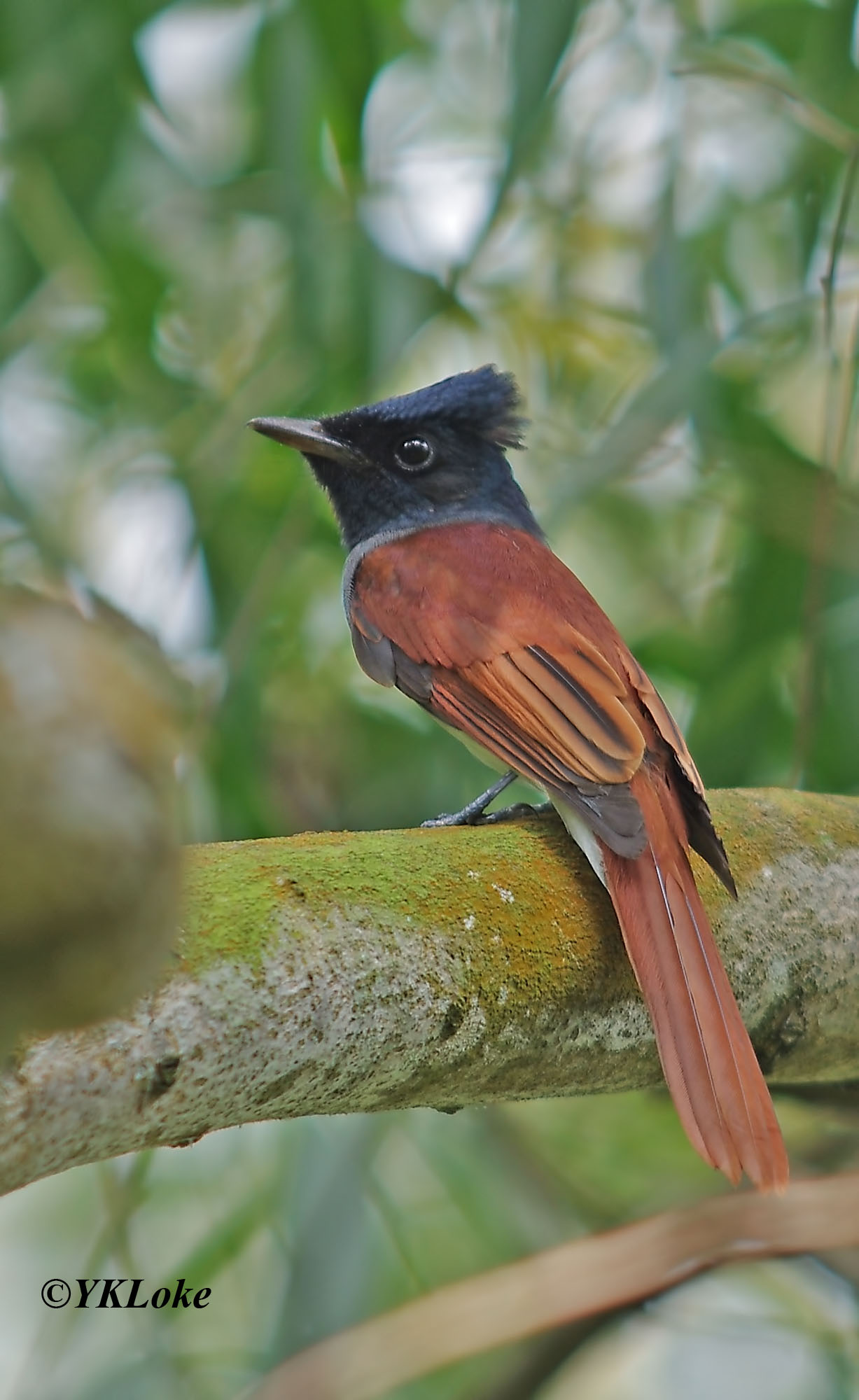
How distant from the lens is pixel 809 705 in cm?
288

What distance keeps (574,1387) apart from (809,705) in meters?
1.95

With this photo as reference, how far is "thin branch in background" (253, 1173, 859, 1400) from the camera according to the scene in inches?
47.3

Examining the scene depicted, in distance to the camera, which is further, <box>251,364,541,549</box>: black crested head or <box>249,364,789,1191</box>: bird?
<box>251,364,541,549</box>: black crested head

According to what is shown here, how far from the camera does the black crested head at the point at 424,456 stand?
344 cm

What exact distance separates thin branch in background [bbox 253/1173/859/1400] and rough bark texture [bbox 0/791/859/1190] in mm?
261

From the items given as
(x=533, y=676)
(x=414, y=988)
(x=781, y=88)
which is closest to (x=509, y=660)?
(x=533, y=676)

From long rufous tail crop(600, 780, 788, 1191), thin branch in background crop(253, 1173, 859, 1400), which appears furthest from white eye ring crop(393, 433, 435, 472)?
thin branch in background crop(253, 1173, 859, 1400)

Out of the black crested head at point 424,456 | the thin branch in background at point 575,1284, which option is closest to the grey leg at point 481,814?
the black crested head at point 424,456

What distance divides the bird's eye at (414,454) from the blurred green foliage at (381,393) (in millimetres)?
226

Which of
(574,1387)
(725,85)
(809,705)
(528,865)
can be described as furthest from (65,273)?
(574,1387)

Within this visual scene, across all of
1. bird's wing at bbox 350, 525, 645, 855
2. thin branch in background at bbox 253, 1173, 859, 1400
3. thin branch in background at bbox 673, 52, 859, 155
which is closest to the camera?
thin branch in background at bbox 253, 1173, 859, 1400

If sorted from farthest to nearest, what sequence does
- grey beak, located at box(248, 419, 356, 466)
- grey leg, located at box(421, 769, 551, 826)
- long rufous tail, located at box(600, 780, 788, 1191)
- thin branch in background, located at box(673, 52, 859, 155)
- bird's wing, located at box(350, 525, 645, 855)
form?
grey beak, located at box(248, 419, 356, 466) < thin branch in background, located at box(673, 52, 859, 155) < grey leg, located at box(421, 769, 551, 826) < bird's wing, located at box(350, 525, 645, 855) < long rufous tail, located at box(600, 780, 788, 1191)

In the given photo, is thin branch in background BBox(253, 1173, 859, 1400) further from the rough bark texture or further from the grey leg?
the grey leg

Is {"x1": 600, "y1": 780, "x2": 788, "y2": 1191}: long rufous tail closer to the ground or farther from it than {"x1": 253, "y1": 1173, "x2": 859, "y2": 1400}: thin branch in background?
closer to the ground
